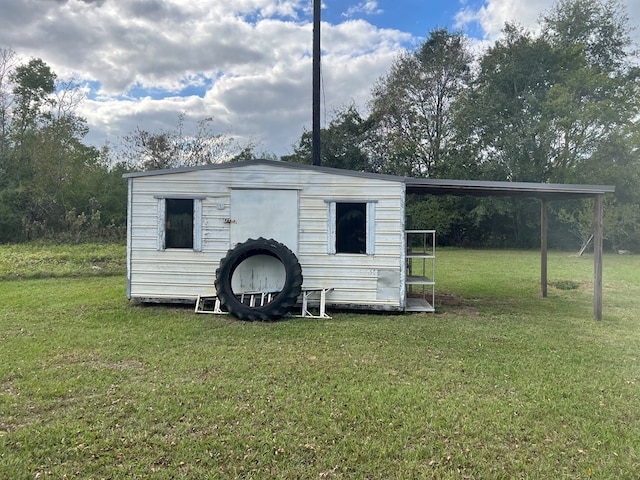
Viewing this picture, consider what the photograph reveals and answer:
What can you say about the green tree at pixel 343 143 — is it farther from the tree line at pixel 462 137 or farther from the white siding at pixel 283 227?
the white siding at pixel 283 227

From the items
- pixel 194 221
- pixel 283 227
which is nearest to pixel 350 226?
pixel 283 227

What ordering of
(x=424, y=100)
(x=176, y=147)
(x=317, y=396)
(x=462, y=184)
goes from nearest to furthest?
(x=317, y=396) → (x=462, y=184) → (x=176, y=147) → (x=424, y=100)

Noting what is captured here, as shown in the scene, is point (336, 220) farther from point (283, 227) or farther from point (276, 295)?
point (276, 295)

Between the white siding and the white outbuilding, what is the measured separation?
0.05 feet

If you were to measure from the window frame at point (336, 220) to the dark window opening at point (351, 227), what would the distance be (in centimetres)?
3

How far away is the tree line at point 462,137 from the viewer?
17.2 metres

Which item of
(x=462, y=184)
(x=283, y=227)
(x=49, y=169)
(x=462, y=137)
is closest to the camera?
(x=462, y=184)

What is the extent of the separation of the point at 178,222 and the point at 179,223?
23mm

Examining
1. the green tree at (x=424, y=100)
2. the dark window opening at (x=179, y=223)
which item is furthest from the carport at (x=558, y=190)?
the green tree at (x=424, y=100)

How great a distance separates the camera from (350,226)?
6.13 m

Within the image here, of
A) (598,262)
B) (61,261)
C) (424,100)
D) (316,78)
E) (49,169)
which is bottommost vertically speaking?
(61,261)

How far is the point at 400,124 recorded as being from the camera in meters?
22.2

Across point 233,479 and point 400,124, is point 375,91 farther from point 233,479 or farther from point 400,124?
point 233,479

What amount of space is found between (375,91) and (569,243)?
498 inches
